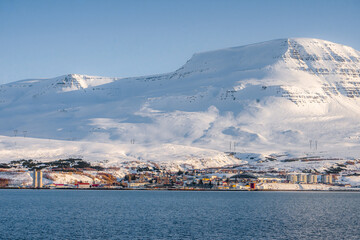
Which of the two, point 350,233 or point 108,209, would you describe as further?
point 108,209

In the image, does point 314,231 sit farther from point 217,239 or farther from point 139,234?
point 139,234

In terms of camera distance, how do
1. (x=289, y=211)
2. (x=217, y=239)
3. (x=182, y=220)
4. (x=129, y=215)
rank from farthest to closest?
(x=289, y=211) < (x=129, y=215) < (x=182, y=220) < (x=217, y=239)

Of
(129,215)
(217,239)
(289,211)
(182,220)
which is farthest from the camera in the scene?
(289,211)

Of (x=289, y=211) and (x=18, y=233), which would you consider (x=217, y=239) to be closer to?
(x=18, y=233)

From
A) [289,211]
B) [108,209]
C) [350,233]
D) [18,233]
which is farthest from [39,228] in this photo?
[289,211]

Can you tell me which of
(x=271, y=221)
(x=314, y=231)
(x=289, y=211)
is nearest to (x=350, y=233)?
(x=314, y=231)

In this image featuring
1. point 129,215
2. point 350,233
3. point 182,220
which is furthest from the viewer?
point 129,215

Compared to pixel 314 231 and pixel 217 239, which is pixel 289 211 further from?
pixel 217 239

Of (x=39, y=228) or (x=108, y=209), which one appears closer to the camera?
(x=39, y=228)

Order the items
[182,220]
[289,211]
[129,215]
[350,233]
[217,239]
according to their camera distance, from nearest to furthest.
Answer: [217,239] < [350,233] < [182,220] < [129,215] < [289,211]
